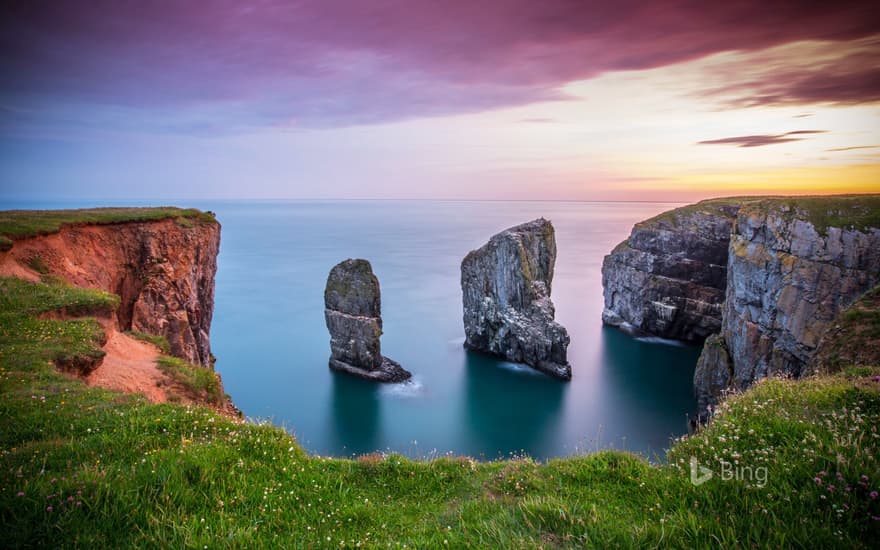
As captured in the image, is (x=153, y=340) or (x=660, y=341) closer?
(x=153, y=340)

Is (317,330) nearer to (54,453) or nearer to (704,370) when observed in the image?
(704,370)

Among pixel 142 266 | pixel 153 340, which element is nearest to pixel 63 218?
pixel 142 266

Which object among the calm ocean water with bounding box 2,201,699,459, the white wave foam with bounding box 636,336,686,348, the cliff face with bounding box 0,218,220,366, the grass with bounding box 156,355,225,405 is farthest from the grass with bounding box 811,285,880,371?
the white wave foam with bounding box 636,336,686,348

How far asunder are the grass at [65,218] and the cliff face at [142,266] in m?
0.31

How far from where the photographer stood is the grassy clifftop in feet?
65.5

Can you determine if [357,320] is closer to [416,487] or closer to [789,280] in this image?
[416,487]

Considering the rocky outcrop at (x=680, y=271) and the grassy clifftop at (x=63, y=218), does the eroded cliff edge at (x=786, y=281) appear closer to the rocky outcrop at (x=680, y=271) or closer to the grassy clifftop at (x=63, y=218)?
the rocky outcrop at (x=680, y=271)

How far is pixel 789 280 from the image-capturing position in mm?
35531

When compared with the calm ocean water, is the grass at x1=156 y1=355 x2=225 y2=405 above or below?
above

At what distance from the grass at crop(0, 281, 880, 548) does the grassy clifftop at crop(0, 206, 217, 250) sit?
15847 mm

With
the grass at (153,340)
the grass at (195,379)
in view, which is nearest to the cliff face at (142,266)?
the grass at (153,340)

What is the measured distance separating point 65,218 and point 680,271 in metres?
65.3

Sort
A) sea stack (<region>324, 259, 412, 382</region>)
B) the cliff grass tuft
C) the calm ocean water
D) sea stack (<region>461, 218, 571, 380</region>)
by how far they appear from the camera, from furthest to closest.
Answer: sea stack (<region>461, 218, 571, 380</region>), sea stack (<region>324, 259, 412, 382</region>), the calm ocean water, the cliff grass tuft

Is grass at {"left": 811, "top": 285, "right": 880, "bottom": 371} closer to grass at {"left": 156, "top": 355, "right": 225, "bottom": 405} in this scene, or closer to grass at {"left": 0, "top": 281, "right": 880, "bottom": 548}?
grass at {"left": 0, "top": 281, "right": 880, "bottom": 548}
